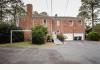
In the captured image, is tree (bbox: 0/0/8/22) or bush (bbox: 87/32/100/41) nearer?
tree (bbox: 0/0/8/22)

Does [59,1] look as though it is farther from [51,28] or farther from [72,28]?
[72,28]

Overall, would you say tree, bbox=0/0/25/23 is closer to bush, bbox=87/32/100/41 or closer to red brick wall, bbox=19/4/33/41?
red brick wall, bbox=19/4/33/41

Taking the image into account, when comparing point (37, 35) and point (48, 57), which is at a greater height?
point (37, 35)

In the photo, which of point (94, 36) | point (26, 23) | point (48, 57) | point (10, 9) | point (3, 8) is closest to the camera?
point (48, 57)

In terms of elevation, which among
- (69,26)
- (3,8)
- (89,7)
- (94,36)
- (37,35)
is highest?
(89,7)

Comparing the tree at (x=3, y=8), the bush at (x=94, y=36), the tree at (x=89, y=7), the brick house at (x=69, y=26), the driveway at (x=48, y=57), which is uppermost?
the tree at (x=89, y=7)

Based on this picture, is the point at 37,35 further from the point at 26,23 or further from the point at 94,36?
the point at 94,36

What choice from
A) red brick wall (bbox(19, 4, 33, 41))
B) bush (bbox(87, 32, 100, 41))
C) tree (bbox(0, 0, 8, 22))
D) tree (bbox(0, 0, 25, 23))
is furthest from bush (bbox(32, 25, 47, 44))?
bush (bbox(87, 32, 100, 41))

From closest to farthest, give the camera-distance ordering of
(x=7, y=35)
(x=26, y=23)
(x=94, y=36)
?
(x=7, y=35) < (x=26, y=23) < (x=94, y=36)

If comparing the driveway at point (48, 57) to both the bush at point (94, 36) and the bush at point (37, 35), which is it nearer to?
the bush at point (37, 35)

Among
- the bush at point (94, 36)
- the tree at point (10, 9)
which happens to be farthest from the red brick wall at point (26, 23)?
the bush at point (94, 36)

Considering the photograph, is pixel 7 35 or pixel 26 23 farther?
pixel 26 23

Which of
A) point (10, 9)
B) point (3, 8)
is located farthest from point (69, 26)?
point (3, 8)
